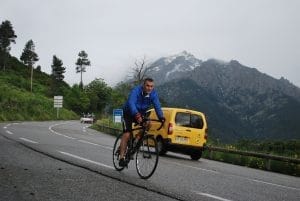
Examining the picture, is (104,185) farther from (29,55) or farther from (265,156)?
(29,55)

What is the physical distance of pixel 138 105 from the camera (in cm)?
966

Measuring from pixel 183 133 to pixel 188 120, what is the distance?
0.61 m

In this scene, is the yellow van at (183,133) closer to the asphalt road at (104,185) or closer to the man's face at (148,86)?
the asphalt road at (104,185)

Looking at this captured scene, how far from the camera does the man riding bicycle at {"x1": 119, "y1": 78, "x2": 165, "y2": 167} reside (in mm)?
9414

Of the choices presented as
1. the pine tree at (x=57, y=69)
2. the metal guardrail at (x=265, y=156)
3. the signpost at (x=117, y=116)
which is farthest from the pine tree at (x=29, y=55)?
the metal guardrail at (x=265, y=156)

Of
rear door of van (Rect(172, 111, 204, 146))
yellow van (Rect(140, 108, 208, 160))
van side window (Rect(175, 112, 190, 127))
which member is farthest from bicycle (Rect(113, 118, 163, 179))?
van side window (Rect(175, 112, 190, 127))

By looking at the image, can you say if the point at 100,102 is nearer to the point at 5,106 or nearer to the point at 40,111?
the point at 40,111

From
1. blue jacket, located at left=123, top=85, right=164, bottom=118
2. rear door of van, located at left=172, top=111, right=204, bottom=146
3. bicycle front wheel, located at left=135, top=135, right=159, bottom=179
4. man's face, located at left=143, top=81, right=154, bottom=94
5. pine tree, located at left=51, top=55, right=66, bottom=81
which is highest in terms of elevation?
pine tree, located at left=51, top=55, right=66, bottom=81

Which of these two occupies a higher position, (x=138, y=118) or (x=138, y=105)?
(x=138, y=105)

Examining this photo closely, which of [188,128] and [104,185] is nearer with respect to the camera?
[104,185]

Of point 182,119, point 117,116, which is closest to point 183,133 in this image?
point 182,119

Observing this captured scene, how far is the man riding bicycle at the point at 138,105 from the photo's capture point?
30.9 feet

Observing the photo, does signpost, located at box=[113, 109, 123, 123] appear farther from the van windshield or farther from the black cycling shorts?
the black cycling shorts

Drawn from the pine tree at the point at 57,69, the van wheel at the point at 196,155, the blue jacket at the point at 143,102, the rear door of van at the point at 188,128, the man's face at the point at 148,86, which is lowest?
the van wheel at the point at 196,155
